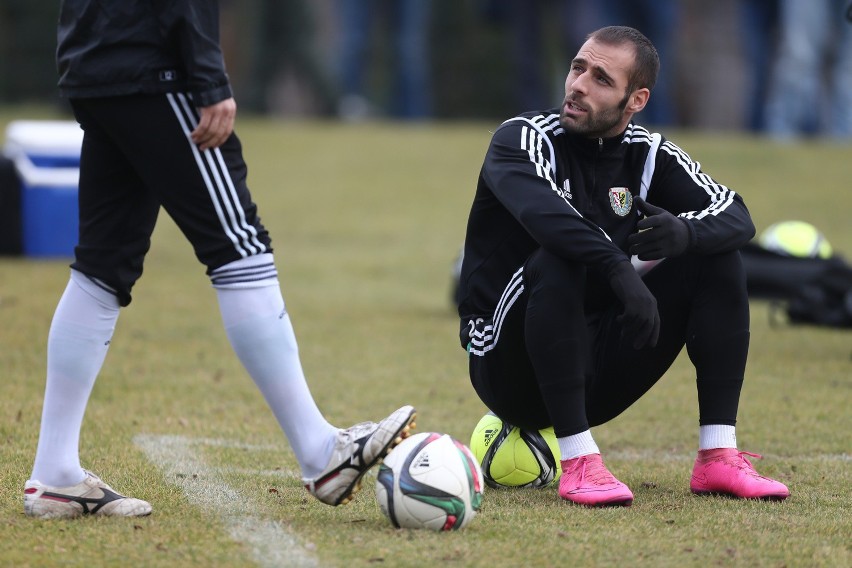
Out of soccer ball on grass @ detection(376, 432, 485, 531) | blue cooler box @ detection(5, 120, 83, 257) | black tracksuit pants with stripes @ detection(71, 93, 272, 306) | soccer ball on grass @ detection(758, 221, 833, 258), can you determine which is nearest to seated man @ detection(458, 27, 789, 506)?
soccer ball on grass @ detection(376, 432, 485, 531)

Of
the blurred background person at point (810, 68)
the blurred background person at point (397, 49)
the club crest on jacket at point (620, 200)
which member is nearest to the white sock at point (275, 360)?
the club crest on jacket at point (620, 200)

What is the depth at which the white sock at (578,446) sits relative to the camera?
13.3 ft

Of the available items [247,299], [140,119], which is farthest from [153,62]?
[247,299]

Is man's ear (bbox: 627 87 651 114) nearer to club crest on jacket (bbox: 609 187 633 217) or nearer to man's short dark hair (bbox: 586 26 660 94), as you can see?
man's short dark hair (bbox: 586 26 660 94)

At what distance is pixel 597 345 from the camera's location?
4.35 meters

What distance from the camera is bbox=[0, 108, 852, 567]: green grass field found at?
3482 mm

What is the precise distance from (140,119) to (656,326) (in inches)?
64.7

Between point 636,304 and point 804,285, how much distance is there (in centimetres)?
536

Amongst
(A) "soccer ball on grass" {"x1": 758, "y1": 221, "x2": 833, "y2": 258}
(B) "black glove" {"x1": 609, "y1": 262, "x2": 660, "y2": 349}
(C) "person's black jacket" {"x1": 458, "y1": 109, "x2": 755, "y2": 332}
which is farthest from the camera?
(A) "soccer ball on grass" {"x1": 758, "y1": 221, "x2": 833, "y2": 258}

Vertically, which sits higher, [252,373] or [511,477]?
[252,373]

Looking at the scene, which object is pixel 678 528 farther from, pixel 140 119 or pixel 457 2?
pixel 457 2

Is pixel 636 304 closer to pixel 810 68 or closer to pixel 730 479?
pixel 730 479

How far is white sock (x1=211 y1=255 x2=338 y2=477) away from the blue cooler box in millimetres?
7373

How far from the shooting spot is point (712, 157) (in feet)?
49.7
